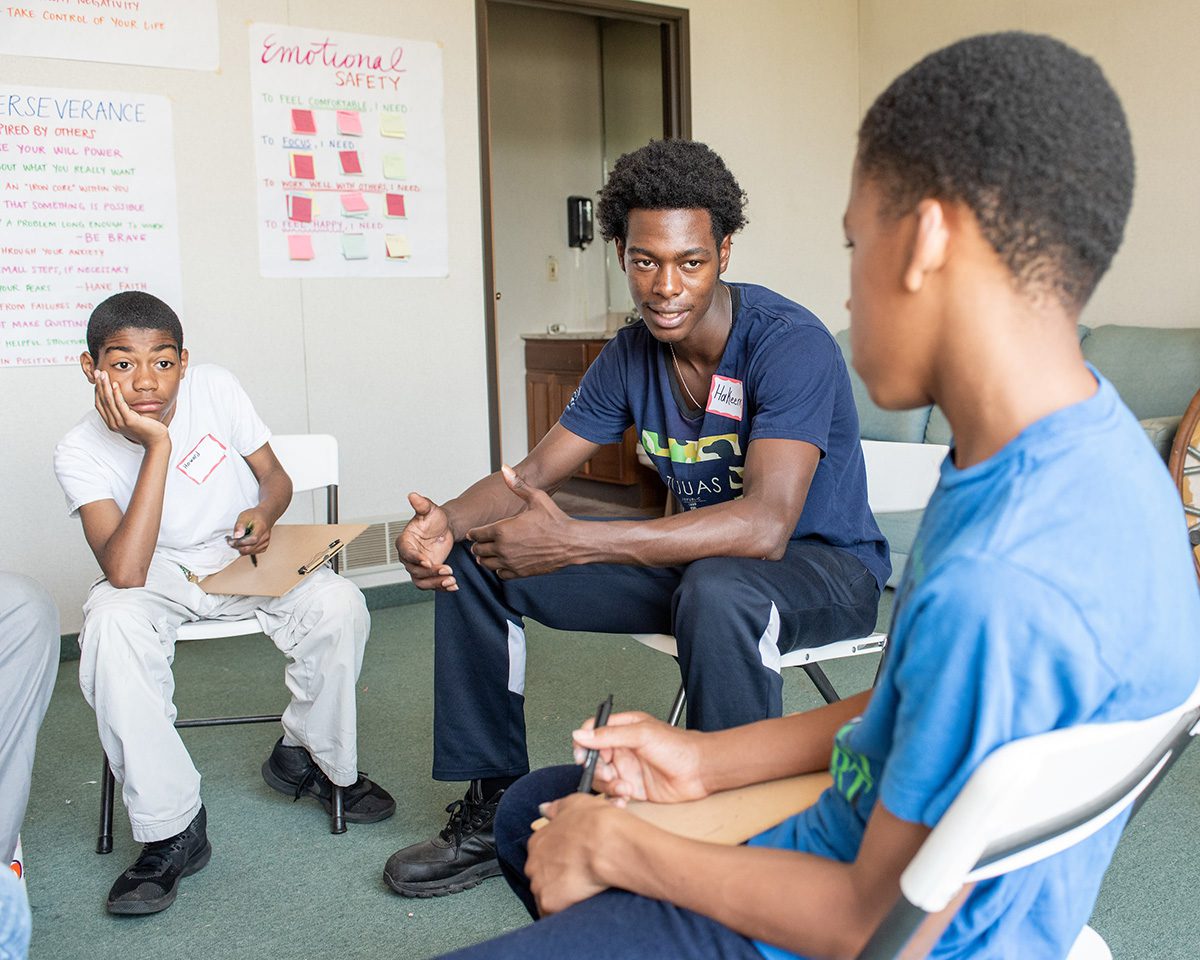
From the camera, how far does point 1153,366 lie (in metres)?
3.44

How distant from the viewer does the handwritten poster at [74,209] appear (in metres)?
3.09

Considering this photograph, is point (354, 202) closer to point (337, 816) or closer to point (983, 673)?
point (337, 816)

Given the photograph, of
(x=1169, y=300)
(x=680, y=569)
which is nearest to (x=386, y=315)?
(x=680, y=569)

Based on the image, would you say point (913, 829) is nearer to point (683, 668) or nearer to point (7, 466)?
point (683, 668)

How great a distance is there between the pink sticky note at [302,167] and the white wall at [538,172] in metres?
2.46

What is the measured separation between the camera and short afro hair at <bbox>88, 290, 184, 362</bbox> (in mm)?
2119

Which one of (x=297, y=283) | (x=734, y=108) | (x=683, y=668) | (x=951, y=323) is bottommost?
(x=683, y=668)

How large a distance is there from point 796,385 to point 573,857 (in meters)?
1.12

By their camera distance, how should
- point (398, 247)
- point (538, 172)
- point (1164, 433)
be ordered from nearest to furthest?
1. point (1164, 433)
2. point (398, 247)
3. point (538, 172)

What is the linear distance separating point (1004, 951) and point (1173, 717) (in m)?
0.20

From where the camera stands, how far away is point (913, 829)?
68 centimetres

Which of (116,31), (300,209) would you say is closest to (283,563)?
(300,209)

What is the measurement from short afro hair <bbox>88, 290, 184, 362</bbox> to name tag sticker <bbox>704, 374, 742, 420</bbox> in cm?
111

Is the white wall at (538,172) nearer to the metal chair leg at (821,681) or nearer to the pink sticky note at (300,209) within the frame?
the pink sticky note at (300,209)
